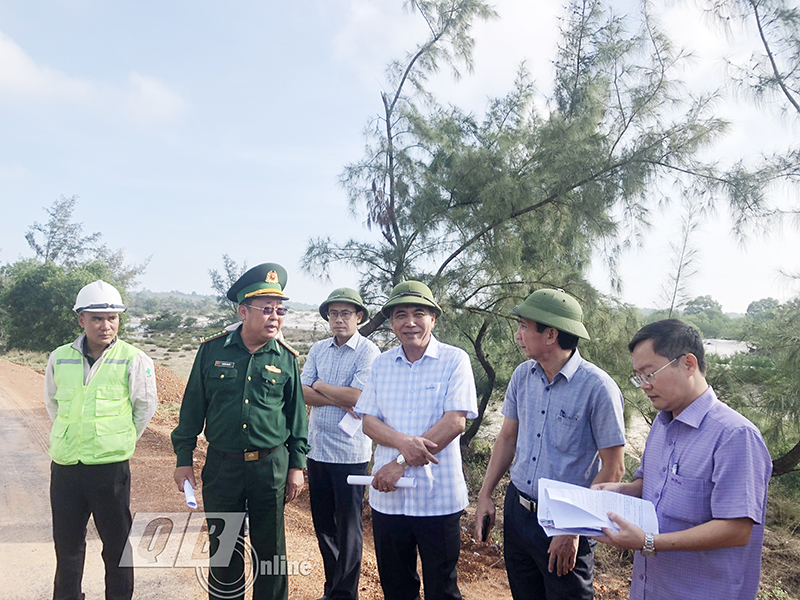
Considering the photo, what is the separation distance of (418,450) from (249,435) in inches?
33.4

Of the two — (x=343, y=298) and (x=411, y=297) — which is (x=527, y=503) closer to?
(x=411, y=297)

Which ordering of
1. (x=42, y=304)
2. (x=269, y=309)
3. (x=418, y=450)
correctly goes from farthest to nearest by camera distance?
(x=42, y=304), (x=269, y=309), (x=418, y=450)

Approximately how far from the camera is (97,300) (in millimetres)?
2881

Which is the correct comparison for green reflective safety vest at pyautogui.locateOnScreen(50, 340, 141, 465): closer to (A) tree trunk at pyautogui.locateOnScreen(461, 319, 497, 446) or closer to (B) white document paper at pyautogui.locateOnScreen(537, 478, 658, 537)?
(B) white document paper at pyautogui.locateOnScreen(537, 478, 658, 537)

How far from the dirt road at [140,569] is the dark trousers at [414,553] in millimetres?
1039

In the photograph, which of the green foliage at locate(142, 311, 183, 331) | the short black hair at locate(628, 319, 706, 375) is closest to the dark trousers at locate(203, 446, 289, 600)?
the short black hair at locate(628, 319, 706, 375)

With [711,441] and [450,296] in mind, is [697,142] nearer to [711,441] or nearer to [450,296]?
[450,296]

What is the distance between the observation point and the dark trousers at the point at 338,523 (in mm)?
3016

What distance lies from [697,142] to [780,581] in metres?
3.96

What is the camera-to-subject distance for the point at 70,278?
66.8ft

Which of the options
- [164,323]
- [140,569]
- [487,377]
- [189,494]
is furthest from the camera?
[164,323]

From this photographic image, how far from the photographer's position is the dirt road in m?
3.25

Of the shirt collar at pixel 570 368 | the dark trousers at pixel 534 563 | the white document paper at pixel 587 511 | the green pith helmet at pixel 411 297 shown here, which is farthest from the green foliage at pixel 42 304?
the white document paper at pixel 587 511

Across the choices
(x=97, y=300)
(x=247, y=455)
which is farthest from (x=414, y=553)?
(x=97, y=300)
